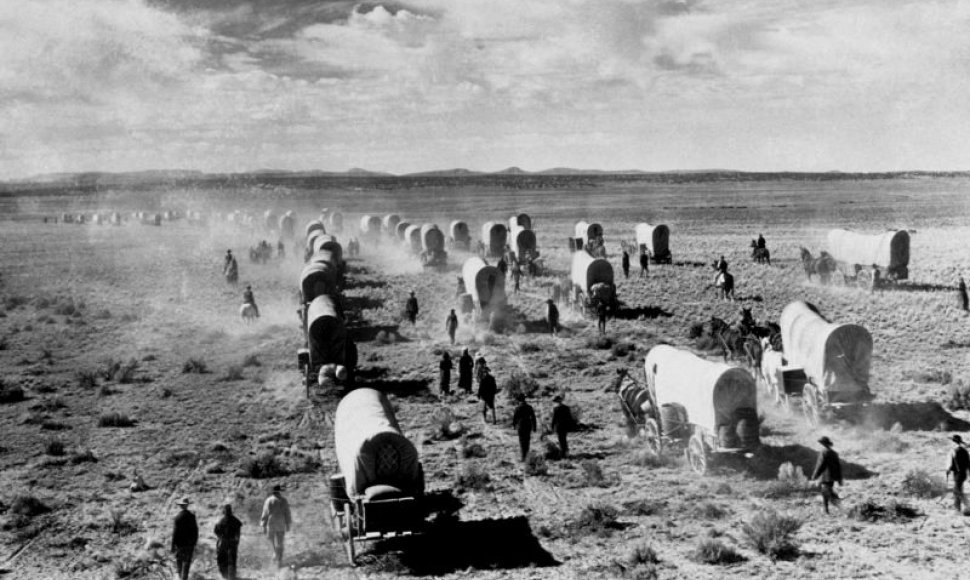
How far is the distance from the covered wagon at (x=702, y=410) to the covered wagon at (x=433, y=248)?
29.9 meters

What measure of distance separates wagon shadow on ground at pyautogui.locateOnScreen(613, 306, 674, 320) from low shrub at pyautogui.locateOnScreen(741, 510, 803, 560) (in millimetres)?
18308

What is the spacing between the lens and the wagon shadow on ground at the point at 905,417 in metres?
16.9

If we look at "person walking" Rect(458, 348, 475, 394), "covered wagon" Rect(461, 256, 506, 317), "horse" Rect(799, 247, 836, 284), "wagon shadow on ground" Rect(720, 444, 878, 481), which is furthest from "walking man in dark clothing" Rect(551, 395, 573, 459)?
"horse" Rect(799, 247, 836, 284)

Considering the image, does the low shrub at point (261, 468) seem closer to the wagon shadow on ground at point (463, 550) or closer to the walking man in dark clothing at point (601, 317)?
the wagon shadow on ground at point (463, 550)

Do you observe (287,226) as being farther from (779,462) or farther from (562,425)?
(779,462)

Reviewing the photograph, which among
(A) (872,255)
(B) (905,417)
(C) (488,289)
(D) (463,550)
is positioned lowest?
(D) (463,550)

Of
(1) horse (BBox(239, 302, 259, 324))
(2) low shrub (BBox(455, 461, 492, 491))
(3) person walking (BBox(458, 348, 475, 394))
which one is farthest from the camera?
(1) horse (BBox(239, 302, 259, 324))

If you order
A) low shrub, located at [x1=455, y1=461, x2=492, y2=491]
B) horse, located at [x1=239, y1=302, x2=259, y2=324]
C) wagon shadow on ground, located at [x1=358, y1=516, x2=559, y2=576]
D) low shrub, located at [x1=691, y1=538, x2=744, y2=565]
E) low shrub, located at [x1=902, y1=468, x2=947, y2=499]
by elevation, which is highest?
horse, located at [x1=239, y1=302, x2=259, y2=324]

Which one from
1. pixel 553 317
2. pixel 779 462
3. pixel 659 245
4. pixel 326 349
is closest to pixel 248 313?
pixel 326 349

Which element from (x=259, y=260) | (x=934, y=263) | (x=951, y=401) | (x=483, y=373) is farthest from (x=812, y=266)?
(x=259, y=260)

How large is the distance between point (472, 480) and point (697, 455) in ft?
13.7

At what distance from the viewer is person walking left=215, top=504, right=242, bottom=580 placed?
11.1 metres

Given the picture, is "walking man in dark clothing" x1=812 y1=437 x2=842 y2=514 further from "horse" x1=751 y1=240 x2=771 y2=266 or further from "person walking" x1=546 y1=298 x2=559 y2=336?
"horse" x1=751 y1=240 x2=771 y2=266

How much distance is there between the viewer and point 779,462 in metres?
15.4
